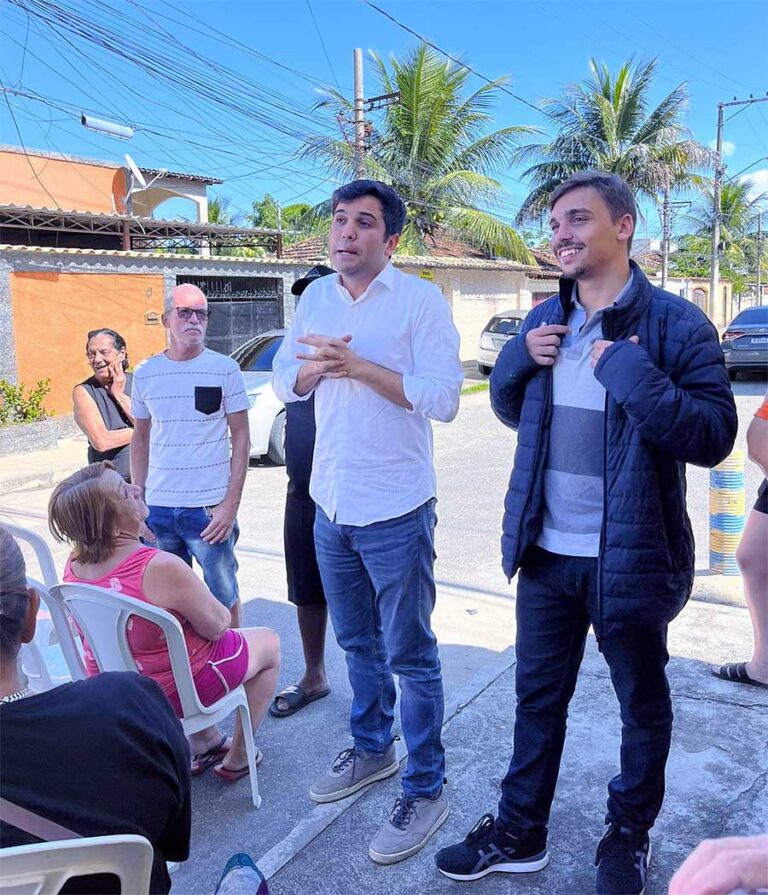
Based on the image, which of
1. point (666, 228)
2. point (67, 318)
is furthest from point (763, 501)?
point (666, 228)

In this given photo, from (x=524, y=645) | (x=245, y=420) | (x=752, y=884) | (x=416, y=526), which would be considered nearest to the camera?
(x=752, y=884)

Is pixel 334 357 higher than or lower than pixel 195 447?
higher

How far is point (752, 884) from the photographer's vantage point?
116cm

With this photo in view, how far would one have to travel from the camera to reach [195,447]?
3.46 m

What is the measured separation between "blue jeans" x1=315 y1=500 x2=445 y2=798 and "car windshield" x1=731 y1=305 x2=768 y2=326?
49.6 ft

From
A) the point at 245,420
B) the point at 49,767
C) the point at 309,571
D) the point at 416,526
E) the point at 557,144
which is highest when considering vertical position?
the point at 557,144

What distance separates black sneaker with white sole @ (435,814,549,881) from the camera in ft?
7.59

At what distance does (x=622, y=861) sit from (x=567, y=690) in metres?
0.47

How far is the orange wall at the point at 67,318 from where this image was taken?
38.2ft

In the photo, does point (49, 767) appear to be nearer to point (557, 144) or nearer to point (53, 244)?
point (53, 244)

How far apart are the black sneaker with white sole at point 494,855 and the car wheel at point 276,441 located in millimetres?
7260

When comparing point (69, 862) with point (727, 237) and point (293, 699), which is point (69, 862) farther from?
point (727, 237)

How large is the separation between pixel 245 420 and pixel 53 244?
15.7 meters

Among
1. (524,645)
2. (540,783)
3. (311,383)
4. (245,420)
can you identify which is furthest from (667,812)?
(245,420)
